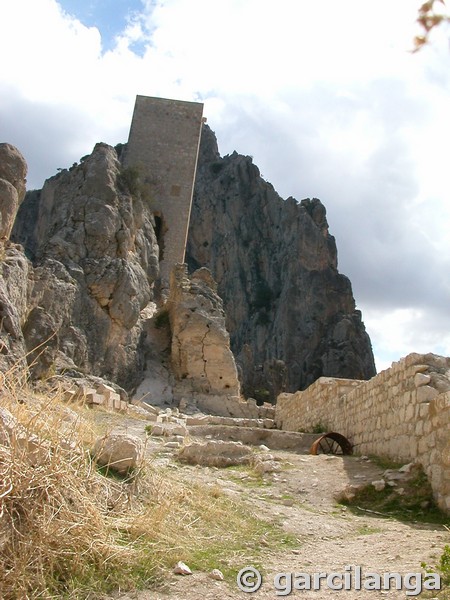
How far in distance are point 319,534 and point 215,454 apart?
3.02m

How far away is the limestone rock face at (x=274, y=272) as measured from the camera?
4450cm

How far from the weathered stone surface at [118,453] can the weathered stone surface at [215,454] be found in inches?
107

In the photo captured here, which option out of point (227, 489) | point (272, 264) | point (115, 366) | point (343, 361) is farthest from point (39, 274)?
point (272, 264)

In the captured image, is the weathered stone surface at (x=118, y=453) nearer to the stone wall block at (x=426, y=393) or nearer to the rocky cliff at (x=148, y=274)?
the rocky cliff at (x=148, y=274)

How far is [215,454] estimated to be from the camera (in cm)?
743

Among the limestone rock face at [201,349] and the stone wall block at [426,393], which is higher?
the limestone rock face at [201,349]

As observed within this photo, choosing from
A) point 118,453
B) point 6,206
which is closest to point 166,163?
point 6,206

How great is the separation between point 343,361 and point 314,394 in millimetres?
30949

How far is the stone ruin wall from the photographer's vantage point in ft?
18.3

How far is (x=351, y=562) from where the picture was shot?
145 inches

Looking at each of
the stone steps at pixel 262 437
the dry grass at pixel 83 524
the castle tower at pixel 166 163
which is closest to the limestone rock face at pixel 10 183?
the stone steps at pixel 262 437

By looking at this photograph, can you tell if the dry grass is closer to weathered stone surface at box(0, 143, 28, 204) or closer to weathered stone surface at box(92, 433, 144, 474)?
weathered stone surface at box(92, 433, 144, 474)

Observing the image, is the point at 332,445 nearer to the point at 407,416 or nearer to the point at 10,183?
the point at 407,416

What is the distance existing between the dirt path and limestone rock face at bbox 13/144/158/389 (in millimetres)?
10353
